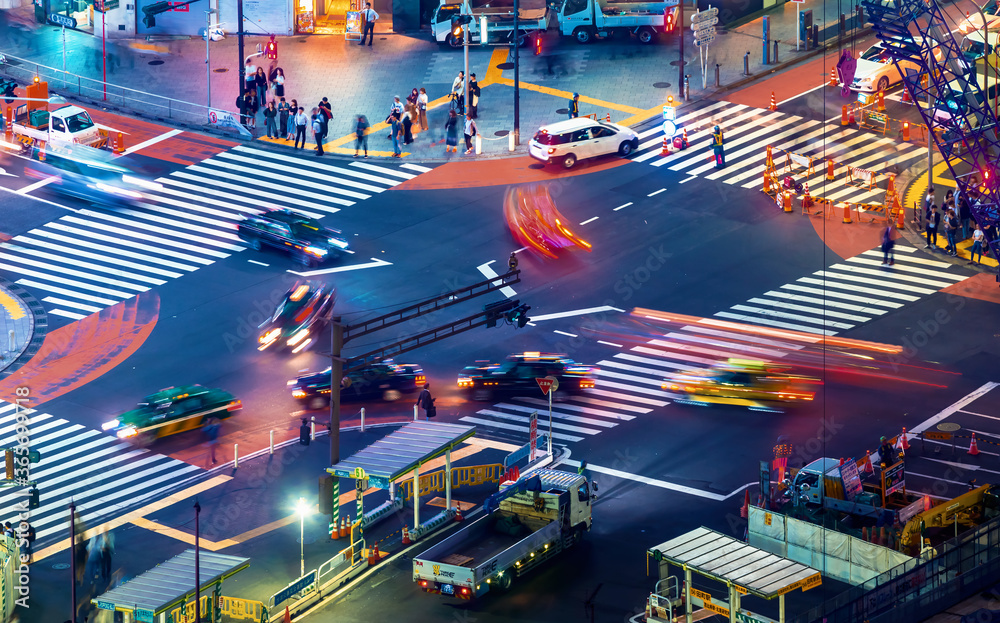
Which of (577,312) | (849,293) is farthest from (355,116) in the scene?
(849,293)

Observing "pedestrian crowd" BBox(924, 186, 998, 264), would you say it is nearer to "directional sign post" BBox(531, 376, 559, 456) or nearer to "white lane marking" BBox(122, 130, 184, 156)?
"directional sign post" BBox(531, 376, 559, 456)

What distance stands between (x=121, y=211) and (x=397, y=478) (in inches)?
1069

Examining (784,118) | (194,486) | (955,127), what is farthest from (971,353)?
(194,486)

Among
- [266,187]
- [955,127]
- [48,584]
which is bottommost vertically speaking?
[48,584]

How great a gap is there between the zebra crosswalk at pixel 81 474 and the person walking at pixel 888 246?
2726 cm

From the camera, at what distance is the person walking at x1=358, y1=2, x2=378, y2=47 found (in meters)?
87.4

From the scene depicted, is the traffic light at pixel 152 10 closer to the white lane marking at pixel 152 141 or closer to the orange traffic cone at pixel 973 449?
the white lane marking at pixel 152 141

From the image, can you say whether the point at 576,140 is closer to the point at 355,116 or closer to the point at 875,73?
the point at 355,116

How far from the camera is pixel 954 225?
69.0 metres

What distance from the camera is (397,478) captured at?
167 ft

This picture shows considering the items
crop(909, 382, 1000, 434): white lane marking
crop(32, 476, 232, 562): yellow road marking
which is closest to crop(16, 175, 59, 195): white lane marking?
crop(32, 476, 232, 562): yellow road marking

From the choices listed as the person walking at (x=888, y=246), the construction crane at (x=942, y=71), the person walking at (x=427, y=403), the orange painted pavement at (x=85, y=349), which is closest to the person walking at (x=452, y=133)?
the orange painted pavement at (x=85, y=349)

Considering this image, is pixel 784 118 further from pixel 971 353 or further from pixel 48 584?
pixel 48 584

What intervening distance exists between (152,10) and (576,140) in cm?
2489
